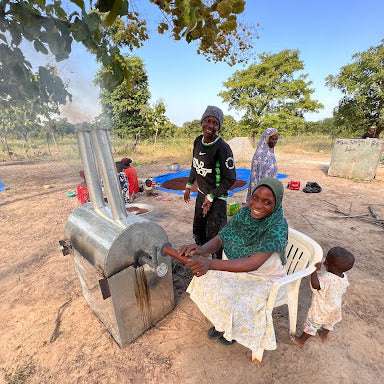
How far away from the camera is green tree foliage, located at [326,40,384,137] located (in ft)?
46.0

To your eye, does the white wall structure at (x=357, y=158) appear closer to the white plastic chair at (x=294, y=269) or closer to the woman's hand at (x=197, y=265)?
the white plastic chair at (x=294, y=269)

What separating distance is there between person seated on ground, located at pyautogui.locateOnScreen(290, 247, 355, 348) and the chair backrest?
0.12 meters

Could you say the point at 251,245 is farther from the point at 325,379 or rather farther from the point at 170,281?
the point at 325,379

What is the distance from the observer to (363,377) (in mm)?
1749

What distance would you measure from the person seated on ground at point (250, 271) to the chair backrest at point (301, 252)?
432 millimetres

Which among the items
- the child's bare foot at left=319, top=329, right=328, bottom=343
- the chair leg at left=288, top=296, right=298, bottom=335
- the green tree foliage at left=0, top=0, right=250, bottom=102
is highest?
the green tree foliage at left=0, top=0, right=250, bottom=102

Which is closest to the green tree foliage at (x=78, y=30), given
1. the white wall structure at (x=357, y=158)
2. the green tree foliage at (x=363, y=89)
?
the white wall structure at (x=357, y=158)

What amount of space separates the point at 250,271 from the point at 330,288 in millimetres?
843

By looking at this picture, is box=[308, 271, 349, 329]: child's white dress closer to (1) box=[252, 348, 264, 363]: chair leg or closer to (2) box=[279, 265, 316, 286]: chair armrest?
(2) box=[279, 265, 316, 286]: chair armrest

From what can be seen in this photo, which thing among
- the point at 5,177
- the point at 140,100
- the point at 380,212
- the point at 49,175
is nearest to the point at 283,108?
the point at 140,100

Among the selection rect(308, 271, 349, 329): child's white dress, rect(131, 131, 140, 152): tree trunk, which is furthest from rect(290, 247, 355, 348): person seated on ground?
rect(131, 131, 140, 152): tree trunk

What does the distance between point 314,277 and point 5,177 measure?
12.1m

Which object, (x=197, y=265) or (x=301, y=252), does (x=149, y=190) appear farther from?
(x=197, y=265)

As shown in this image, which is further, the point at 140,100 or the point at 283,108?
the point at 283,108
